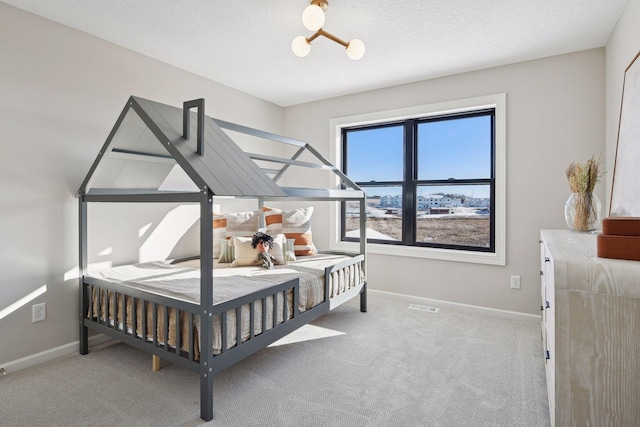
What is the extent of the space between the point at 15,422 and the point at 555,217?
4.10m

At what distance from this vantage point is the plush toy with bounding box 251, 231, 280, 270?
2.97 m

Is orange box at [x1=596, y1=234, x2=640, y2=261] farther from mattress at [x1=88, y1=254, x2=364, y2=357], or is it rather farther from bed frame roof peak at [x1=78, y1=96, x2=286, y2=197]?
mattress at [x1=88, y1=254, x2=364, y2=357]

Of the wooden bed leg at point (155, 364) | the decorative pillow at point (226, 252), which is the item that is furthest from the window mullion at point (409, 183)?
the wooden bed leg at point (155, 364)

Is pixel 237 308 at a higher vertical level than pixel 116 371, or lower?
higher

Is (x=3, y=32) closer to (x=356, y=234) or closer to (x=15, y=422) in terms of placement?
(x=15, y=422)

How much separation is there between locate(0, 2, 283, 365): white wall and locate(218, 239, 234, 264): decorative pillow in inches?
30.3

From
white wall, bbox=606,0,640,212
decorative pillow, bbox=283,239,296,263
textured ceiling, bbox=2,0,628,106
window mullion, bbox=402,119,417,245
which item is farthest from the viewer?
window mullion, bbox=402,119,417,245

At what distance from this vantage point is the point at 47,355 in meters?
Result: 2.48

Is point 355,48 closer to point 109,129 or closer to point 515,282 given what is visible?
point 109,129

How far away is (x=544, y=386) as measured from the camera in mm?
2145

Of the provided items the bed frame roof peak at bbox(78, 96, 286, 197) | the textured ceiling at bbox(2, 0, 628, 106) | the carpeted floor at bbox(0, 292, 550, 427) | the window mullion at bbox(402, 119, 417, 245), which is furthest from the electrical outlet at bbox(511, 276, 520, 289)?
the bed frame roof peak at bbox(78, 96, 286, 197)

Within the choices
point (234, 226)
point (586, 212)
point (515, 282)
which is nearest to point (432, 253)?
point (515, 282)

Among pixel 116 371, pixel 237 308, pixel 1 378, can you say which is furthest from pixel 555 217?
pixel 1 378

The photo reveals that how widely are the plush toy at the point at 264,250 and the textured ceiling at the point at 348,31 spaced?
1.65 metres
